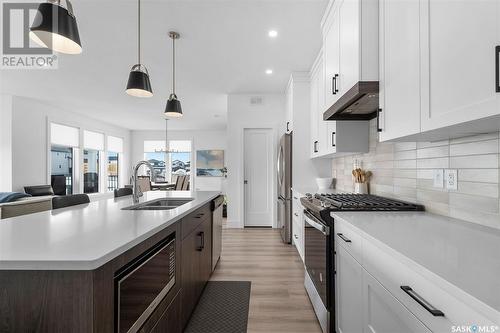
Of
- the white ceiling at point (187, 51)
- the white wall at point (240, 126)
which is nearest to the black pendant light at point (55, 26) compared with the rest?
the white ceiling at point (187, 51)

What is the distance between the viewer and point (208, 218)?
260 centimetres

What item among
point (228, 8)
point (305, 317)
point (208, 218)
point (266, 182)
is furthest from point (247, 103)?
Result: point (305, 317)

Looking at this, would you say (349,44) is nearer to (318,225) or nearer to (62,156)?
(318,225)

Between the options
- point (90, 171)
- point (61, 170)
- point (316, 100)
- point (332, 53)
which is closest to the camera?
point (332, 53)

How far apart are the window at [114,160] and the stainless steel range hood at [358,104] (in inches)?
344

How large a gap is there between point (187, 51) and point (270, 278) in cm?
305

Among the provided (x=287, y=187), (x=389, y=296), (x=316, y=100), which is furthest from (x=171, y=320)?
(x=316, y=100)

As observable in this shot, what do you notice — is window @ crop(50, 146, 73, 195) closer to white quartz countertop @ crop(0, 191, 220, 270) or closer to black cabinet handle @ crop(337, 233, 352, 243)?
white quartz countertop @ crop(0, 191, 220, 270)

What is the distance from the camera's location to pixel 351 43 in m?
1.79

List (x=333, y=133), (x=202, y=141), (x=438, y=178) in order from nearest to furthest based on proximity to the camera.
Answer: (x=438, y=178), (x=333, y=133), (x=202, y=141)

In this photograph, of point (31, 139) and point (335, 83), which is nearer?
point (335, 83)

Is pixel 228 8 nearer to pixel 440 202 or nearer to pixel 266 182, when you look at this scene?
pixel 440 202

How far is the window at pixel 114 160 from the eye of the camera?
29.7 ft

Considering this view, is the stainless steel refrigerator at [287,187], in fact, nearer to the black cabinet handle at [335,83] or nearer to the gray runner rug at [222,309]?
the gray runner rug at [222,309]
